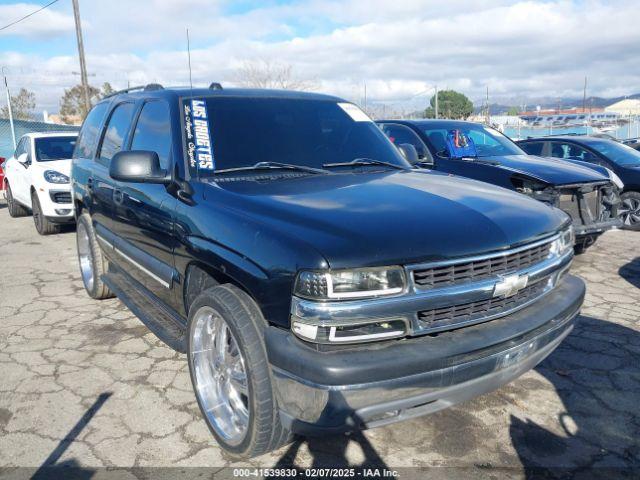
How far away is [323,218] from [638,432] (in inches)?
84.2

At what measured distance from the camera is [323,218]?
2.43m

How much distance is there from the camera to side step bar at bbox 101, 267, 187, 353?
10.8 feet

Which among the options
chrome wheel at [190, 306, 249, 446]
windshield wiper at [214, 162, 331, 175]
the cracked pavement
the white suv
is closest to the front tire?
chrome wheel at [190, 306, 249, 446]

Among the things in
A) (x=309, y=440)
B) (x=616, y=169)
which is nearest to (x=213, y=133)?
(x=309, y=440)

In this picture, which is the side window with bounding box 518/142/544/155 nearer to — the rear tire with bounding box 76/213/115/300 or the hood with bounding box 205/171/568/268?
the hood with bounding box 205/171/568/268

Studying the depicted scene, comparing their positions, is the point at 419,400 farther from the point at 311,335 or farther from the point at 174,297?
the point at 174,297

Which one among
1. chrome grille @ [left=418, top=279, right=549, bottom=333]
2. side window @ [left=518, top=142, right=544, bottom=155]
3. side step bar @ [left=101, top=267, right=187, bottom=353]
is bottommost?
side step bar @ [left=101, top=267, right=187, bottom=353]

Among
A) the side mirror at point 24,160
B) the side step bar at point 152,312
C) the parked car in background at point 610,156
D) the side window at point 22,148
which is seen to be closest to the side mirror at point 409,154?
the side step bar at point 152,312

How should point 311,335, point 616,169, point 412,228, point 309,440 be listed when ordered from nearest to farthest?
point 311,335
point 412,228
point 309,440
point 616,169

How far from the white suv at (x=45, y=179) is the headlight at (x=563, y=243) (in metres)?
7.23

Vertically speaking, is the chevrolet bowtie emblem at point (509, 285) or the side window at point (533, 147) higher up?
the side window at point (533, 147)

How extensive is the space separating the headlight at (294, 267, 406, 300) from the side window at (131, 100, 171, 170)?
5.08ft

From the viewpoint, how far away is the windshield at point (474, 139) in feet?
23.2

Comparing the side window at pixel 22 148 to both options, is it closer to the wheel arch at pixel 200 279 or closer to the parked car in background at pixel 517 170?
the parked car in background at pixel 517 170
